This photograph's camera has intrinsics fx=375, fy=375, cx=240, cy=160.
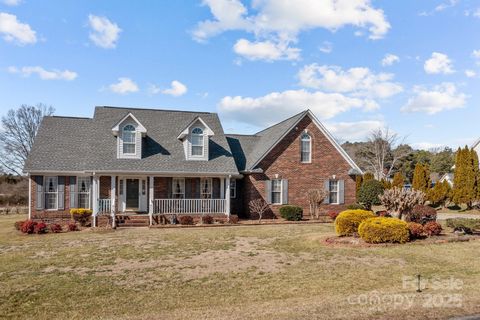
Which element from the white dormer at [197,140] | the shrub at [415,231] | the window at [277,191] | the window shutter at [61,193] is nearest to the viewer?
the shrub at [415,231]

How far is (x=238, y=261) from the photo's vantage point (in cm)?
1182

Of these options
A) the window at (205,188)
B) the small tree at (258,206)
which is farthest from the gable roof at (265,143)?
the window at (205,188)

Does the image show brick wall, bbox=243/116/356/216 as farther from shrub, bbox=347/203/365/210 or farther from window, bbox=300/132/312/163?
shrub, bbox=347/203/365/210

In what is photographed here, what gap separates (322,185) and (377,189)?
5055 mm

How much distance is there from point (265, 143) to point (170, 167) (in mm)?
7571

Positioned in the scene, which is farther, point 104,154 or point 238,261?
point 104,154

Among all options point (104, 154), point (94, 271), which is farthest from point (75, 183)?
point (94, 271)

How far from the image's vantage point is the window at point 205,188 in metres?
24.5

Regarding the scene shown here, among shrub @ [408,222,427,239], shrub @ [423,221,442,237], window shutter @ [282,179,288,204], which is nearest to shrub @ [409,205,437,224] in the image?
shrub @ [423,221,442,237]

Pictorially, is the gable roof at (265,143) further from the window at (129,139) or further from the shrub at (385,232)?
the shrub at (385,232)

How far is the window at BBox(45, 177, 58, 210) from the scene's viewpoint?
22828 mm

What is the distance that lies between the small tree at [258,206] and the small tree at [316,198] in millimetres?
3015

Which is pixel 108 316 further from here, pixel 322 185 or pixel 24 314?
pixel 322 185

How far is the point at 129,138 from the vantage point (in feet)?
75.0
